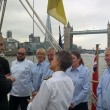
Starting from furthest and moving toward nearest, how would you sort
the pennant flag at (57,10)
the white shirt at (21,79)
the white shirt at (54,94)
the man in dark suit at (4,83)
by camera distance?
1. the white shirt at (21,79)
2. the pennant flag at (57,10)
3. the man in dark suit at (4,83)
4. the white shirt at (54,94)

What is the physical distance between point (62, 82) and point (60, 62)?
186mm

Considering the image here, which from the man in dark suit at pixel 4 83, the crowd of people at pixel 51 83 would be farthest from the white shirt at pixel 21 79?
the man in dark suit at pixel 4 83

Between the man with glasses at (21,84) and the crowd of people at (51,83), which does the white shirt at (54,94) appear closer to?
the crowd of people at (51,83)

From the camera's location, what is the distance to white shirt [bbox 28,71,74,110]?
7.84 feet

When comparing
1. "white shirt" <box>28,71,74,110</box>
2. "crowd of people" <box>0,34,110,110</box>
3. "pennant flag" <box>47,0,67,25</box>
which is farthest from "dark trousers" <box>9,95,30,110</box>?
"white shirt" <box>28,71,74,110</box>

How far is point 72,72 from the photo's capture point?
13.2 feet

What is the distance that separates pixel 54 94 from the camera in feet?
7.97

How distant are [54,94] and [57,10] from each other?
1.95 m

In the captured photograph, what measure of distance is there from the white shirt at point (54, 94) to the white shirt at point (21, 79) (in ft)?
7.11

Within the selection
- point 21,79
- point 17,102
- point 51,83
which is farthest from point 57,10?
point 51,83

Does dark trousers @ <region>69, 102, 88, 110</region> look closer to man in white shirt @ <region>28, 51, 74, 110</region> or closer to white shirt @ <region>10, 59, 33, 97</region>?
white shirt @ <region>10, 59, 33, 97</region>

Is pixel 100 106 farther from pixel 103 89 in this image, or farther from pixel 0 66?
pixel 0 66

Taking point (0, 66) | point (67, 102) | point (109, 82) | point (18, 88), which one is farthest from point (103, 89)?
point (18, 88)

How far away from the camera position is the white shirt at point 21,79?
4707 millimetres
